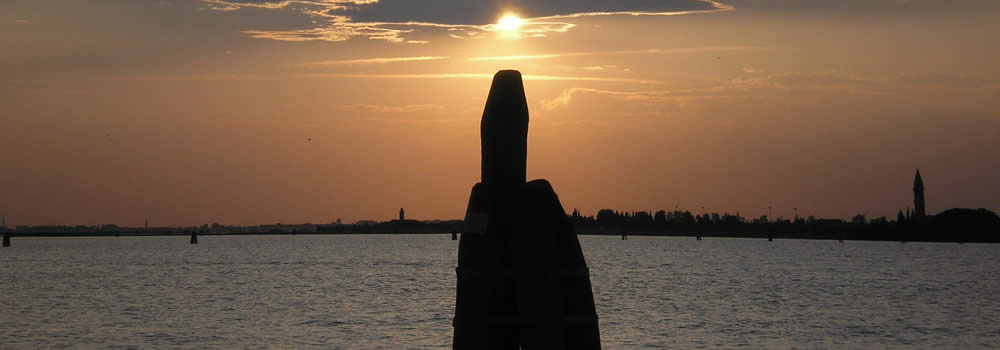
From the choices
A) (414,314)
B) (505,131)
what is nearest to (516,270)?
(505,131)

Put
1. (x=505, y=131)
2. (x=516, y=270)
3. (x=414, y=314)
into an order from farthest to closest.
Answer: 1. (x=414, y=314)
2. (x=505, y=131)
3. (x=516, y=270)

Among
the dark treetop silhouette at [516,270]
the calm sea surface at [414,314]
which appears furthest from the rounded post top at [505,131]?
the calm sea surface at [414,314]

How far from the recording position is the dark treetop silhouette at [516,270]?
1089cm

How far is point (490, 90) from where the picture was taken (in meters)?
11.7

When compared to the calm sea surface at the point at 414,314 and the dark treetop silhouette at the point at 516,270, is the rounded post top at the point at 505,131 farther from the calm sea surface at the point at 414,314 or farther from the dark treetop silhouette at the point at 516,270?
the calm sea surface at the point at 414,314

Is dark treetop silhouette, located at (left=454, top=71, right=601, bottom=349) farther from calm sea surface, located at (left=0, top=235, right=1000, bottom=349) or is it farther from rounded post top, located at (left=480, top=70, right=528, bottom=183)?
calm sea surface, located at (left=0, top=235, right=1000, bottom=349)

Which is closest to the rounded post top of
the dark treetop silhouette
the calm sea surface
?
the dark treetop silhouette

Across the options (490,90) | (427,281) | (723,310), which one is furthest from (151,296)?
(490,90)

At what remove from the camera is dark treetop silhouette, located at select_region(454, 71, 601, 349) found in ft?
35.7

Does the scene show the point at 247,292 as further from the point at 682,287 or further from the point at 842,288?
the point at 842,288

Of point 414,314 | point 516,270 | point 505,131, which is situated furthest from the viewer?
point 414,314

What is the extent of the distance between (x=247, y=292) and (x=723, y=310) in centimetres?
3404

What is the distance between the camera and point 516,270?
431 inches

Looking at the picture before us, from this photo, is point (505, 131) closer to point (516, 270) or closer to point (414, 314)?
point (516, 270)
